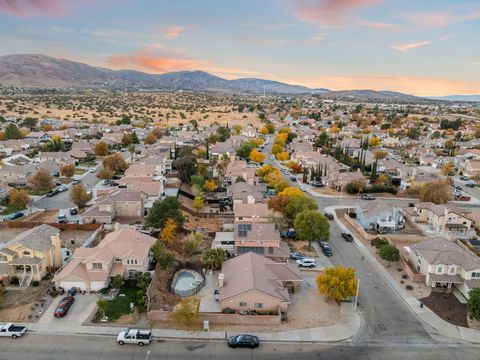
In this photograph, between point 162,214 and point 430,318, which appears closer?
point 430,318

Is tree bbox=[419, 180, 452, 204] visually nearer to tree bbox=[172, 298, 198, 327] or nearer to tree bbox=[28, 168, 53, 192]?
tree bbox=[172, 298, 198, 327]

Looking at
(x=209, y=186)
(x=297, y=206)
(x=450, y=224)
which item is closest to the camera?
(x=297, y=206)

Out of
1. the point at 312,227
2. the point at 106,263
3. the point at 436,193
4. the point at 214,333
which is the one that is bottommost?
the point at 214,333

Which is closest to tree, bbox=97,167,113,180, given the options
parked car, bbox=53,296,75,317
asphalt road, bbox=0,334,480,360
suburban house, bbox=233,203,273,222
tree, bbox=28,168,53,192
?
tree, bbox=28,168,53,192

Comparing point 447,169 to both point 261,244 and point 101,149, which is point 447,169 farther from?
point 101,149

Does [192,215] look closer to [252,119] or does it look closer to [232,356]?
[232,356]

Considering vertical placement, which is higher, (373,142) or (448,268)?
(373,142)

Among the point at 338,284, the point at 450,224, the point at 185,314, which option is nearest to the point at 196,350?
the point at 185,314

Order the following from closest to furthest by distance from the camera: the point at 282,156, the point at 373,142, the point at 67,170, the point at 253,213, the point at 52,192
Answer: the point at 253,213, the point at 52,192, the point at 67,170, the point at 282,156, the point at 373,142

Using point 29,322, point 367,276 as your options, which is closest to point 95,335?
point 29,322
